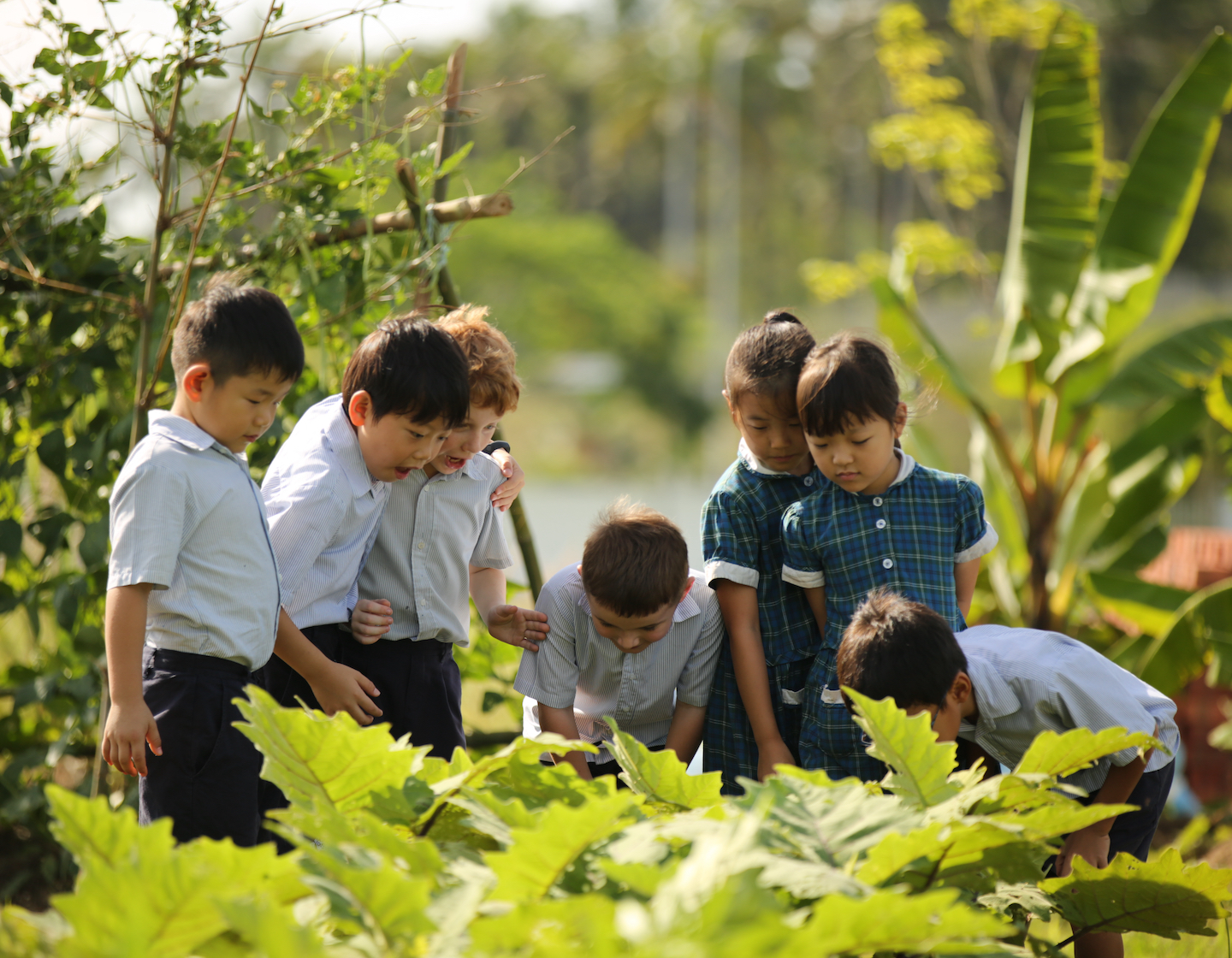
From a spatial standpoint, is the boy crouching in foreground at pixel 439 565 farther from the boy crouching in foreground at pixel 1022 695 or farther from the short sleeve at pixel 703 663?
the boy crouching in foreground at pixel 1022 695

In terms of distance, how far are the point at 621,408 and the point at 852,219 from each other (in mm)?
9131

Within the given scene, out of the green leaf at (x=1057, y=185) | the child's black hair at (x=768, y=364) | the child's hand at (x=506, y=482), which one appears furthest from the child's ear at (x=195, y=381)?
the green leaf at (x=1057, y=185)

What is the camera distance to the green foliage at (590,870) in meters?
0.88

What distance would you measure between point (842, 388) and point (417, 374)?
0.87 metres

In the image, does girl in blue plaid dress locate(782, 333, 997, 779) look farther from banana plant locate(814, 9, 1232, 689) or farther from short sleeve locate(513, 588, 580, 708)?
banana plant locate(814, 9, 1232, 689)

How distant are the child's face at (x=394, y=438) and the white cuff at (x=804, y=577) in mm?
822

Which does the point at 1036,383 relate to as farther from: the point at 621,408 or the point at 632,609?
the point at 621,408

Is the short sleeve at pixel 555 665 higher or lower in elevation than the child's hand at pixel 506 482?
lower

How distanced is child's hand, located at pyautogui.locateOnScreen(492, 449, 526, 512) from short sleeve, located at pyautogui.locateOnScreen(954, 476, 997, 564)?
1010 mm

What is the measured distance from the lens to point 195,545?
223cm

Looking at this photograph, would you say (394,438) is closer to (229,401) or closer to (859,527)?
(229,401)

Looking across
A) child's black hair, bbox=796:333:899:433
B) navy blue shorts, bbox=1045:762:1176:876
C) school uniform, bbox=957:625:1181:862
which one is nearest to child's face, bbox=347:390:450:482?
child's black hair, bbox=796:333:899:433

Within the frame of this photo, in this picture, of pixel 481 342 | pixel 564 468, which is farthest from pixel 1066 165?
pixel 564 468

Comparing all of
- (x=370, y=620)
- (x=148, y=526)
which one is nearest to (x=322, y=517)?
(x=370, y=620)
